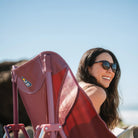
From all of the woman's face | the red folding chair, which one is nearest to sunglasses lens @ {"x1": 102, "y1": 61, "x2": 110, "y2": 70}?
the woman's face

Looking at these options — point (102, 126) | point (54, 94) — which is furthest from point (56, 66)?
point (102, 126)

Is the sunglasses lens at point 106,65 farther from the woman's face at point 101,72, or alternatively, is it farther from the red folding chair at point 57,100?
the red folding chair at point 57,100

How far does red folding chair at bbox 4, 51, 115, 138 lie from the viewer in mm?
1335

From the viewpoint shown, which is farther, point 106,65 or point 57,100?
point 106,65

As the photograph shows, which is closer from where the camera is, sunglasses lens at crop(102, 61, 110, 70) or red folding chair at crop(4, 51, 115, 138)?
red folding chair at crop(4, 51, 115, 138)

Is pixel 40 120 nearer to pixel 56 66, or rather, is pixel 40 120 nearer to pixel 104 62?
pixel 56 66

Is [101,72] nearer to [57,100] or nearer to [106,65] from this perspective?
[106,65]

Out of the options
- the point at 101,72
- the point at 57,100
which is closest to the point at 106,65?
the point at 101,72

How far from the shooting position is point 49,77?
134cm

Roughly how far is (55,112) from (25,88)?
34cm

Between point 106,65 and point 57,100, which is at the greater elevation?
point 106,65

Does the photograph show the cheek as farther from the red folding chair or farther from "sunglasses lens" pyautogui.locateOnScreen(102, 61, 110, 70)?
the red folding chair

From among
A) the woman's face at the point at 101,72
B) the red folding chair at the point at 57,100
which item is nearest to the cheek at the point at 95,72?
the woman's face at the point at 101,72

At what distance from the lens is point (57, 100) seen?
1417mm
